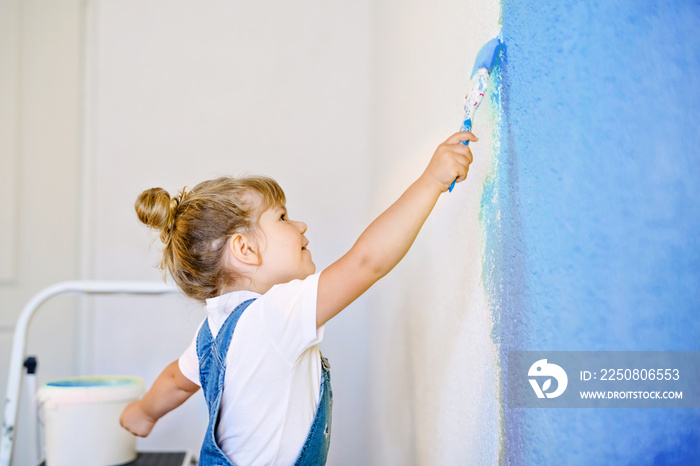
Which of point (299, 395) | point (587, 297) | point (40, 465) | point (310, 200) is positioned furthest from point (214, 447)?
point (310, 200)

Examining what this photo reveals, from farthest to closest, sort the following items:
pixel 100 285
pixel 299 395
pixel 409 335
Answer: pixel 100 285, pixel 409 335, pixel 299 395

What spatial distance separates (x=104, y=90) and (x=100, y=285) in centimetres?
83

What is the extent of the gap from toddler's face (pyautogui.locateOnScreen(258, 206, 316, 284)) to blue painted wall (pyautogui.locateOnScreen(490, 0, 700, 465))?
368mm

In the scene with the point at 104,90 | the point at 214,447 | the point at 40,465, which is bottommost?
the point at 40,465

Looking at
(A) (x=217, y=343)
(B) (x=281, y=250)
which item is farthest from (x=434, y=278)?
(A) (x=217, y=343)

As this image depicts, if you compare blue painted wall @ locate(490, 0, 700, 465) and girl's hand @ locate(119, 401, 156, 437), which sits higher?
blue painted wall @ locate(490, 0, 700, 465)

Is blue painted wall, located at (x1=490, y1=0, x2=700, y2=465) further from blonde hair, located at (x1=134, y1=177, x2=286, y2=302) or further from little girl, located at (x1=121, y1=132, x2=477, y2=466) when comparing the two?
blonde hair, located at (x1=134, y1=177, x2=286, y2=302)

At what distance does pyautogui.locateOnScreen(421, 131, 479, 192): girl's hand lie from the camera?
2.37ft

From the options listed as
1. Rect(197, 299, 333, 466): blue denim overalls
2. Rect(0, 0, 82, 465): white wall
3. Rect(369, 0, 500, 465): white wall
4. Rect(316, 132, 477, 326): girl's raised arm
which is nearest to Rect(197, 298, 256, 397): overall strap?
Rect(197, 299, 333, 466): blue denim overalls

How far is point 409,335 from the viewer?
1.26m

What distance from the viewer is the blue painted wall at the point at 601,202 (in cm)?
45

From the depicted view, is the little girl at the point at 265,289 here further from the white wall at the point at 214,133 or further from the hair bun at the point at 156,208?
the white wall at the point at 214,133

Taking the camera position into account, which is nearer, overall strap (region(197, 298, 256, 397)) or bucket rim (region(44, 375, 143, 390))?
overall strap (region(197, 298, 256, 397))

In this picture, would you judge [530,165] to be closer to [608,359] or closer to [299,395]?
[608,359]
